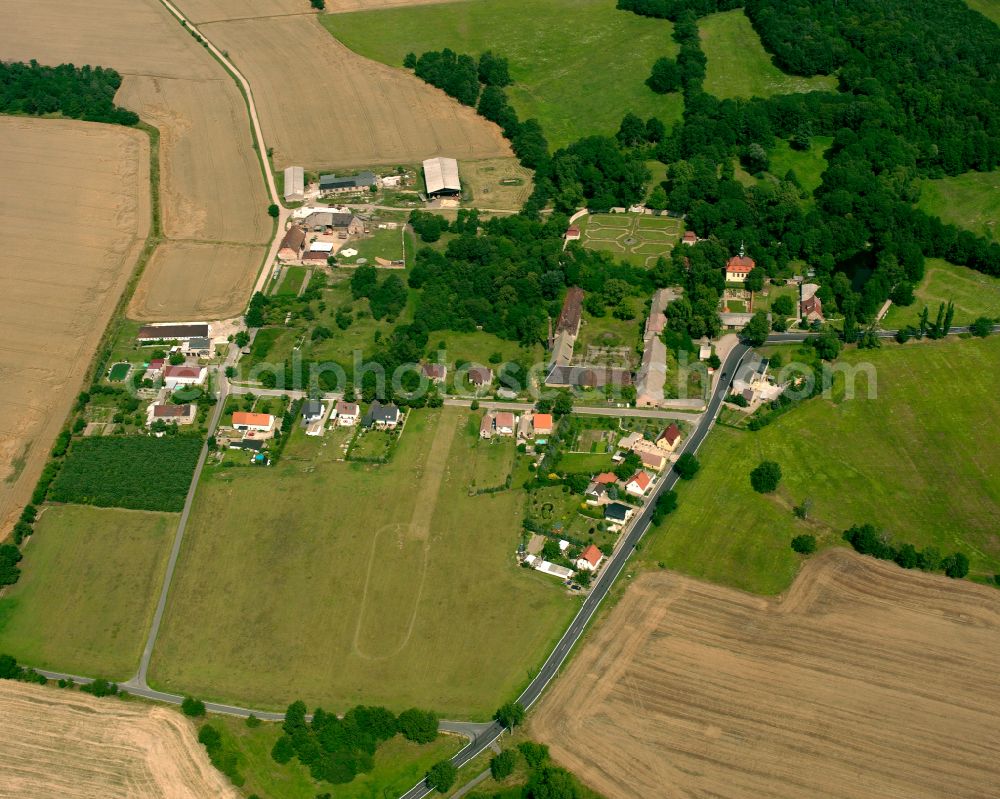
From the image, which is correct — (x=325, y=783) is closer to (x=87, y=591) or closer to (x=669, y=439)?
(x=87, y=591)

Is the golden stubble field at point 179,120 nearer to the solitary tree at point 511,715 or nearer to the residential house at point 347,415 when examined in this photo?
the residential house at point 347,415

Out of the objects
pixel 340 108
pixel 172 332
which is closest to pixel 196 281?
pixel 172 332

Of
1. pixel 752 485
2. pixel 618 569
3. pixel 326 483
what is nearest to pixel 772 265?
pixel 752 485

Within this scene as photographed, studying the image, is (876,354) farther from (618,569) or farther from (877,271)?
(618,569)

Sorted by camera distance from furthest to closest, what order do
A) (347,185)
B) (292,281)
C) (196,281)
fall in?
(347,185), (196,281), (292,281)

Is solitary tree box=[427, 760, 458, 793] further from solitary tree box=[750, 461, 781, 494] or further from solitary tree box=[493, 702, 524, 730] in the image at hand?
solitary tree box=[750, 461, 781, 494]

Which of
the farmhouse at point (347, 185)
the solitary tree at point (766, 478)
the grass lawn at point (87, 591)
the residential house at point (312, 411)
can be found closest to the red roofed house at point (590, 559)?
the solitary tree at point (766, 478)

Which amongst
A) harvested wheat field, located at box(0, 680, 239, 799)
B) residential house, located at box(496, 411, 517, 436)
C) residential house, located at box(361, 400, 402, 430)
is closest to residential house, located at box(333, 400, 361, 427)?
residential house, located at box(361, 400, 402, 430)
